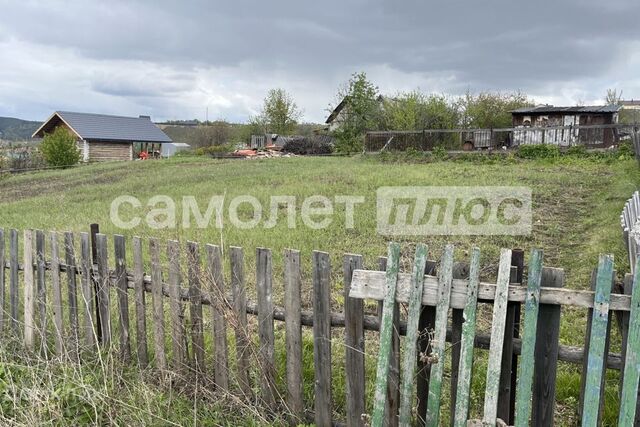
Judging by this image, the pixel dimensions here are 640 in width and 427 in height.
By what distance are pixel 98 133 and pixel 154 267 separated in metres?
42.8

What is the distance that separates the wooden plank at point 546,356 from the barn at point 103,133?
42.8 meters

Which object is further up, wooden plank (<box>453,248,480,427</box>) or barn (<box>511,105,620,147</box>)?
barn (<box>511,105,620,147</box>)

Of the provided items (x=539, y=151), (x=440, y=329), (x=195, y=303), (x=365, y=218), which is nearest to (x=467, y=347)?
(x=440, y=329)

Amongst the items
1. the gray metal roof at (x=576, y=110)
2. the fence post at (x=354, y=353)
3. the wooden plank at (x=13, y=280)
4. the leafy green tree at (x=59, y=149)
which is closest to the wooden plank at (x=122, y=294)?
the wooden plank at (x=13, y=280)

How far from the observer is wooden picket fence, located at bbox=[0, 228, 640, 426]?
7.56 ft

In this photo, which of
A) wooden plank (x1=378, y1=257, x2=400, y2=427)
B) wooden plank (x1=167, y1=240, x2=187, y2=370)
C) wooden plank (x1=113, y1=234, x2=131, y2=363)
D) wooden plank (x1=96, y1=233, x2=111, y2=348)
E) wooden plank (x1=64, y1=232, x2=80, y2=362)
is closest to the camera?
wooden plank (x1=378, y1=257, x2=400, y2=427)

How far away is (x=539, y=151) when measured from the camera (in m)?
20.2

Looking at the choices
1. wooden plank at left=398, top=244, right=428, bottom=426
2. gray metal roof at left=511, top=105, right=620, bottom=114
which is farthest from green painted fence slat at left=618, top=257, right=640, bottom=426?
gray metal roof at left=511, top=105, right=620, bottom=114

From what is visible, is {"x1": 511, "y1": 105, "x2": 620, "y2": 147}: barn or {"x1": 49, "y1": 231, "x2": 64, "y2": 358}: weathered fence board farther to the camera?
{"x1": 511, "y1": 105, "x2": 620, "y2": 147}: barn

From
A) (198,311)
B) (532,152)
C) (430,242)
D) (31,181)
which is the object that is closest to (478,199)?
(430,242)

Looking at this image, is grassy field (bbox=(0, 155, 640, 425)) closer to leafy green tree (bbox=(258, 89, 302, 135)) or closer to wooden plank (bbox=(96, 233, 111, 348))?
wooden plank (bbox=(96, 233, 111, 348))

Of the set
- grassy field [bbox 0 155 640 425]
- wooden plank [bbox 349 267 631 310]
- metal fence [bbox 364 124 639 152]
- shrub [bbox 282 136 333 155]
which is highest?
metal fence [bbox 364 124 639 152]

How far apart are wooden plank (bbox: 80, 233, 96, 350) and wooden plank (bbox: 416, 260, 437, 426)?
94.9 inches

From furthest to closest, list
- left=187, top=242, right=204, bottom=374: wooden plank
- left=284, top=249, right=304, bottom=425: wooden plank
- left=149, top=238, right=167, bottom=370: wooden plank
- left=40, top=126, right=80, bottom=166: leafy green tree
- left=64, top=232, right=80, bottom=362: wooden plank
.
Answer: left=40, top=126, right=80, bottom=166: leafy green tree, left=64, top=232, right=80, bottom=362: wooden plank, left=149, top=238, right=167, bottom=370: wooden plank, left=187, top=242, right=204, bottom=374: wooden plank, left=284, top=249, right=304, bottom=425: wooden plank
